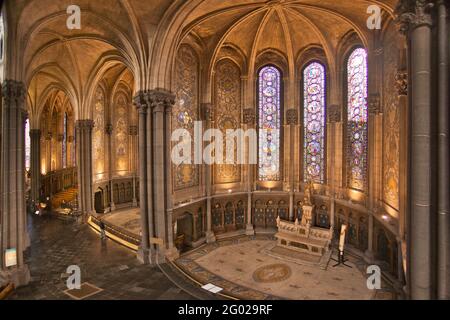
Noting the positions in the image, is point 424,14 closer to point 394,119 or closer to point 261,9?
point 394,119

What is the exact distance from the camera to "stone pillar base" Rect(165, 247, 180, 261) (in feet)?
47.9

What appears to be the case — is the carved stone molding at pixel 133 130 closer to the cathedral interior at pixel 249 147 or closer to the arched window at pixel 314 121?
the cathedral interior at pixel 249 147

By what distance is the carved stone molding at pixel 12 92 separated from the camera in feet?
38.7

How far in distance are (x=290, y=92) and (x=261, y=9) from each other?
5874 mm

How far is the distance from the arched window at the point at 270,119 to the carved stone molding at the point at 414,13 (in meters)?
13.7

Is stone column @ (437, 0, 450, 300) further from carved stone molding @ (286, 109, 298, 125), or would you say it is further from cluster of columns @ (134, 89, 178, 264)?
carved stone molding @ (286, 109, 298, 125)

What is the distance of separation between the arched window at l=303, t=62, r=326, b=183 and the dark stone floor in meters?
12.2

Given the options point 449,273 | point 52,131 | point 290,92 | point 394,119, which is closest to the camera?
point 449,273

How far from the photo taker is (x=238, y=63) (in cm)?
2017

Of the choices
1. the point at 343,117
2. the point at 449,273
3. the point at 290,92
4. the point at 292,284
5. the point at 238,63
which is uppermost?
the point at 238,63

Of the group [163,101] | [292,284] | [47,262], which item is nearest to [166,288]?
[292,284]

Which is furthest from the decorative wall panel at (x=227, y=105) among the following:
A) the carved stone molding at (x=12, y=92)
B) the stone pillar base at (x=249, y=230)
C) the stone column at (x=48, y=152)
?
the stone column at (x=48, y=152)

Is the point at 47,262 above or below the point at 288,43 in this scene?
below

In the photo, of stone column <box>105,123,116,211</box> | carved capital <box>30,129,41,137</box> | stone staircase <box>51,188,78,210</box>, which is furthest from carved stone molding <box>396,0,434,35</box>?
carved capital <box>30,129,41,137</box>
